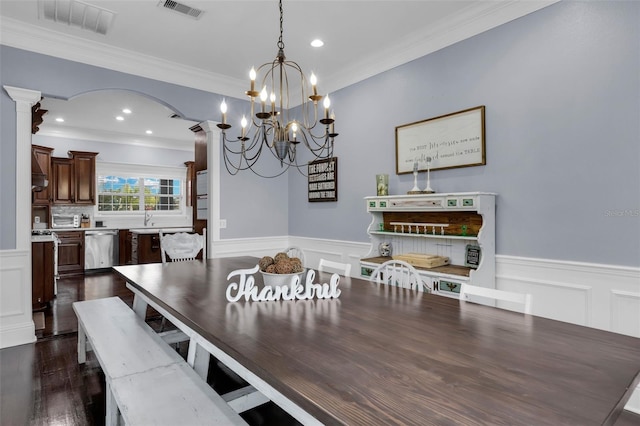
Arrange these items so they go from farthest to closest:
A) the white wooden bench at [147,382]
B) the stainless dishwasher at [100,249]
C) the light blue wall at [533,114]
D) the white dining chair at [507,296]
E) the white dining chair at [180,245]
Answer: the stainless dishwasher at [100,249] < the white dining chair at [180,245] < the light blue wall at [533,114] < the white dining chair at [507,296] < the white wooden bench at [147,382]

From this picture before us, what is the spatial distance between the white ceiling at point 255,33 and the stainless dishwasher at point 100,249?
458 cm

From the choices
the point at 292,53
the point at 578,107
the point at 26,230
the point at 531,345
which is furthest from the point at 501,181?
the point at 26,230

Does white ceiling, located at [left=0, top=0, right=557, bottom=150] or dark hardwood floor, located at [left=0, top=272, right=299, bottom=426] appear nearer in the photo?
dark hardwood floor, located at [left=0, top=272, right=299, bottom=426]

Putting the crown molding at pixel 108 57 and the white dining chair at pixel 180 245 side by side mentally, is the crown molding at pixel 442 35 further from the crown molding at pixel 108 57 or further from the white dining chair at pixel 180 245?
the white dining chair at pixel 180 245

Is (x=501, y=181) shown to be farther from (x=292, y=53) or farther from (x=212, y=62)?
(x=212, y=62)

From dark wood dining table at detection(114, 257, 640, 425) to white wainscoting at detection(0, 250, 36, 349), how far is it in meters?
2.30

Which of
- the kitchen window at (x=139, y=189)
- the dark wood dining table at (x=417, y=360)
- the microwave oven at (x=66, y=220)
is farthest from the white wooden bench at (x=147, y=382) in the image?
the kitchen window at (x=139, y=189)

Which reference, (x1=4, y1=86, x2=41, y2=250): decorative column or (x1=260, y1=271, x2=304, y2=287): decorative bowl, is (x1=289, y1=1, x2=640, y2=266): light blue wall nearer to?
(x1=260, y1=271, x2=304, y2=287): decorative bowl

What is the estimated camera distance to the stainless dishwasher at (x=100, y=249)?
704 centimetres

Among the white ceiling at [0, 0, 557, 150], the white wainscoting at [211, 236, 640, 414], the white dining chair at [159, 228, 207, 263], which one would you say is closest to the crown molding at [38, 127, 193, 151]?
the white ceiling at [0, 0, 557, 150]

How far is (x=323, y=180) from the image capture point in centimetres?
446

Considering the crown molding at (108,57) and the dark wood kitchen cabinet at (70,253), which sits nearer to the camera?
the crown molding at (108,57)

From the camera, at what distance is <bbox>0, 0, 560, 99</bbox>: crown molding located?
281 centimetres

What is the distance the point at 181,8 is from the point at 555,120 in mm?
2992
